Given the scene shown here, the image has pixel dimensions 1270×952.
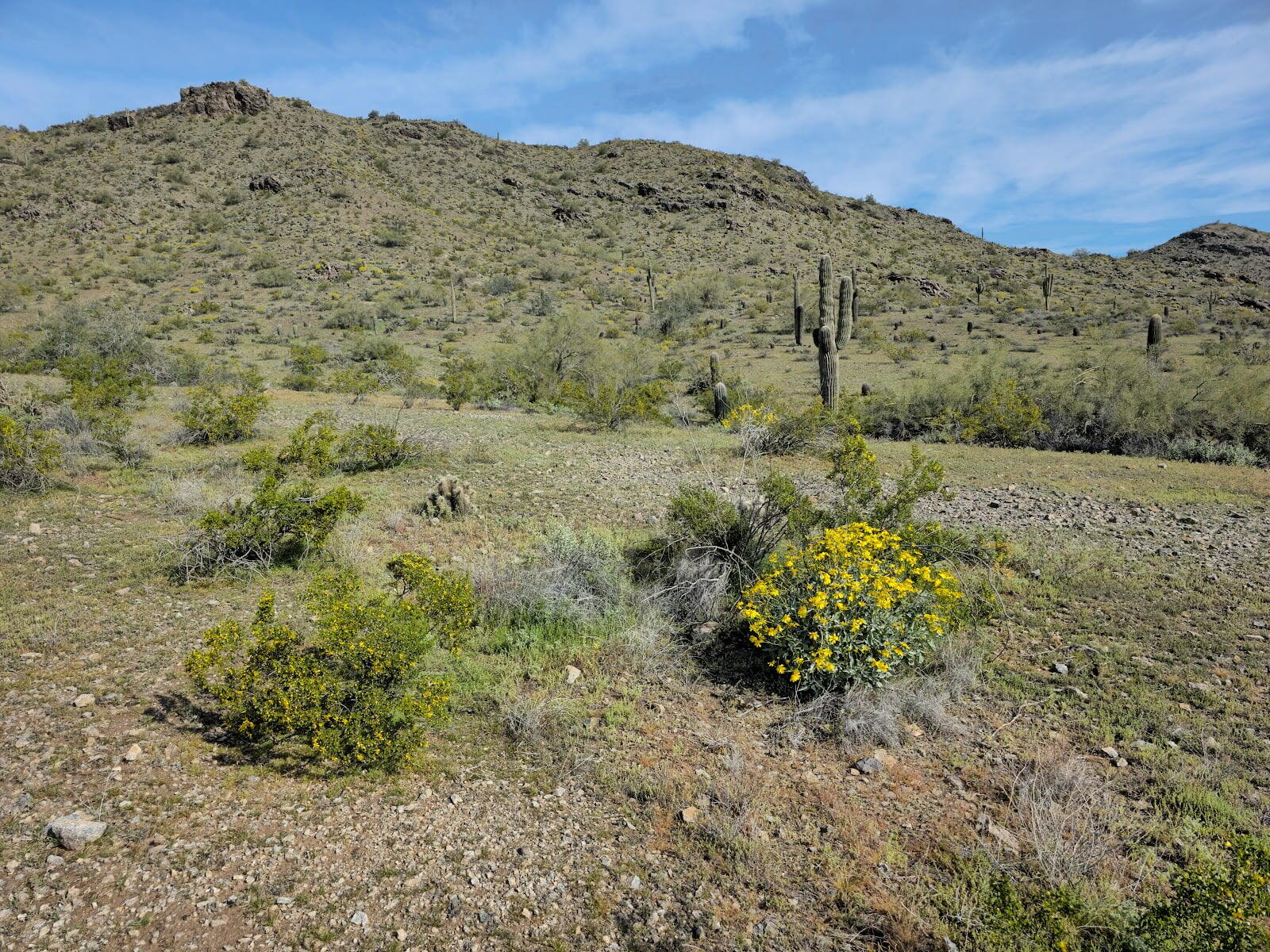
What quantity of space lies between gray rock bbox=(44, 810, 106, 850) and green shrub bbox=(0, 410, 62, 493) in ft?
22.9

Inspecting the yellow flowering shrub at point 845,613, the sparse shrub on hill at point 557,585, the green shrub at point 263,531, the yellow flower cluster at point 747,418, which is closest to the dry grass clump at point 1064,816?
the yellow flowering shrub at point 845,613

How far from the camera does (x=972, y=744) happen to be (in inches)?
170

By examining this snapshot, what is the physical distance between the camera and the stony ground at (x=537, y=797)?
9.36ft

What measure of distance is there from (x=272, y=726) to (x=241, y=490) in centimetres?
576

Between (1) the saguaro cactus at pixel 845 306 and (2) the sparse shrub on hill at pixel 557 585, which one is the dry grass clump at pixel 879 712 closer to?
(2) the sparse shrub on hill at pixel 557 585

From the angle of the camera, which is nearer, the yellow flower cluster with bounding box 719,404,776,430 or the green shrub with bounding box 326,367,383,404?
the yellow flower cluster with bounding box 719,404,776,430

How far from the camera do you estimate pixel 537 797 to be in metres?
3.75

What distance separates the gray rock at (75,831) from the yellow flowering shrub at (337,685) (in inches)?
29.9

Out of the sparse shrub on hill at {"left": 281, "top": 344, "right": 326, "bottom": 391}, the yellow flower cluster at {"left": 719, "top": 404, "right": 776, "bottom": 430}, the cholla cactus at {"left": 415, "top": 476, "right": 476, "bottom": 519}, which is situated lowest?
the cholla cactus at {"left": 415, "top": 476, "right": 476, "bottom": 519}

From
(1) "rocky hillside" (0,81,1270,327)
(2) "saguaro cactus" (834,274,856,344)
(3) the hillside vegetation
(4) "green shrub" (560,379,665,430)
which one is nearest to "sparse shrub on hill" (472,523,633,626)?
(3) the hillside vegetation

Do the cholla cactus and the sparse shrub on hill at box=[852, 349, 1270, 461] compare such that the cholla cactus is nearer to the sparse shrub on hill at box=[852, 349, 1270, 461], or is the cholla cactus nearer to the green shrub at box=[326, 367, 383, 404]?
the green shrub at box=[326, 367, 383, 404]

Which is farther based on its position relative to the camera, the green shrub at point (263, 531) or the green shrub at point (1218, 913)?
the green shrub at point (263, 531)

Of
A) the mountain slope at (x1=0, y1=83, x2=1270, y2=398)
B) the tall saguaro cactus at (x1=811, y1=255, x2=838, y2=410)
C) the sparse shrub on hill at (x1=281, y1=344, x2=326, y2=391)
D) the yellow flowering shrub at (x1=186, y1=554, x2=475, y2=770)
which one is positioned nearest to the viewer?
the yellow flowering shrub at (x1=186, y1=554, x2=475, y2=770)

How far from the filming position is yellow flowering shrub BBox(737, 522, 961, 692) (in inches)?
184
